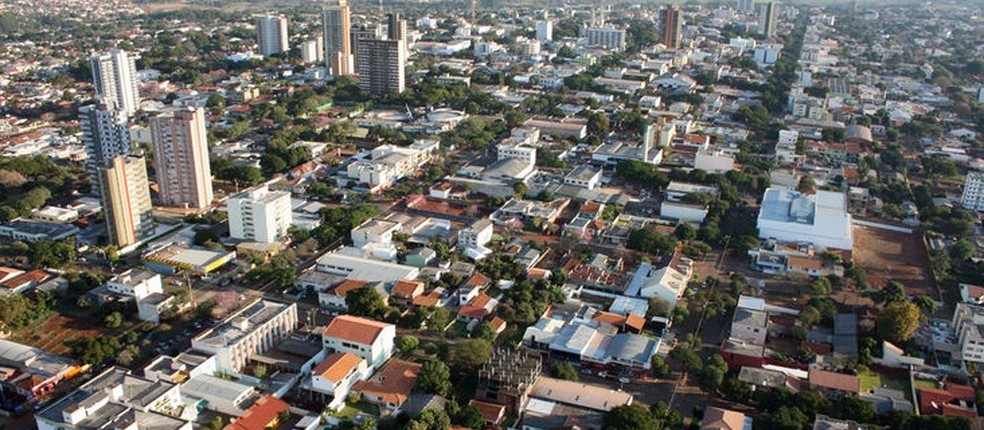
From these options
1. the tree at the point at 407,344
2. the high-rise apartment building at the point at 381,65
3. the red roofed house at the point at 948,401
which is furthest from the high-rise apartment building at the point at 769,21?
the tree at the point at 407,344

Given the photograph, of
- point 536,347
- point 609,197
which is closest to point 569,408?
point 536,347

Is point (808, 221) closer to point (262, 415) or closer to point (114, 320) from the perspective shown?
point (262, 415)

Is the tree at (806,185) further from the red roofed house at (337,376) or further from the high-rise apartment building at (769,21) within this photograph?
the high-rise apartment building at (769,21)

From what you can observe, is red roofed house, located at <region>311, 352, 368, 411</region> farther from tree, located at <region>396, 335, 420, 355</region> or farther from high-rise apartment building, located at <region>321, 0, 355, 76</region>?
high-rise apartment building, located at <region>321, 0, 355, 76</region>

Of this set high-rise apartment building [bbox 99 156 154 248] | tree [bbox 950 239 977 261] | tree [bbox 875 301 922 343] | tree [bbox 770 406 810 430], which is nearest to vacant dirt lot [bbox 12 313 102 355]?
high-rise apartment building [bbox 99 156 154 248]

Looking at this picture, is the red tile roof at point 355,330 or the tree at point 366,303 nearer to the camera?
the red tile roof at point 355,330

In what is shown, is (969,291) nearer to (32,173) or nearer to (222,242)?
(222,242)

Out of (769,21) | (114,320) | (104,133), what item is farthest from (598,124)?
(769,21)
